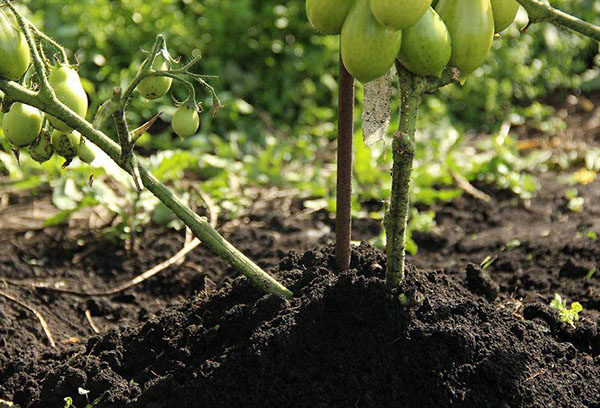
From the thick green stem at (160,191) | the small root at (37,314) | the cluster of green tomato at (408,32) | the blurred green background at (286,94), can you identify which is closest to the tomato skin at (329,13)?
the cluster of green tomato at (408,32)

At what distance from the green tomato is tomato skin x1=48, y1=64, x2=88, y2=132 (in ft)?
0.38

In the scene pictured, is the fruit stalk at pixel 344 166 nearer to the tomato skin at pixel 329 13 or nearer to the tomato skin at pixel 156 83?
the tomato skin at pixel 329 13

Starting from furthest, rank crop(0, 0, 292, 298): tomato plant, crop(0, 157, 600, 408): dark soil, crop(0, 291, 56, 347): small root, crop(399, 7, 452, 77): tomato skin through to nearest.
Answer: crop(0, 291, 56, 347): small root < crop(0, 157, 600, 408): dark soil < crop(0, 0, 292, 298): tomato plant < crop(399, 7, 452, 77): tomato skin

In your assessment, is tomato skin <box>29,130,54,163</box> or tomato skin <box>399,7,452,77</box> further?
tomato skin <box>29,130,54,163</box>

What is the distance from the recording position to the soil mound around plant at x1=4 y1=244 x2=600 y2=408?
1845 mm

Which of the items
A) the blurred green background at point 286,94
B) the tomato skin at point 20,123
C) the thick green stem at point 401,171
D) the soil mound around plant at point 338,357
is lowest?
the soil mound around plant at point 338,357

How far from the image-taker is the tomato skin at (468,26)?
156 cm

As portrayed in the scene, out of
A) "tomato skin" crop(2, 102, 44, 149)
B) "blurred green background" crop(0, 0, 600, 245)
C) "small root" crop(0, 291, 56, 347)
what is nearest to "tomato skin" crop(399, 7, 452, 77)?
"tomato skin" crop(2, 102, 44, 149)

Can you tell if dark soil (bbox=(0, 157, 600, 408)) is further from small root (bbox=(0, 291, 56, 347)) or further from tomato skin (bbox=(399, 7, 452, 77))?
tomato skin (bbox=(399, 7, 452, 77))

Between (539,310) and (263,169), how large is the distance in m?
1.95

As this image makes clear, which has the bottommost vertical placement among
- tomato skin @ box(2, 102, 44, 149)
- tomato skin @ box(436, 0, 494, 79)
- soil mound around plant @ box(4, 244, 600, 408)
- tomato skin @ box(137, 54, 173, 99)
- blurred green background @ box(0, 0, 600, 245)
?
soil mound around plant @ box(4, 244, 600, 408)

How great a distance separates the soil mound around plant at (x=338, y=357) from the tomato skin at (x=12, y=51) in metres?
0.81

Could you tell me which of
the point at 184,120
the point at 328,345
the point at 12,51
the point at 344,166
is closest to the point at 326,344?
the point at 328,345

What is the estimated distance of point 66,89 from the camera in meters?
1.70
